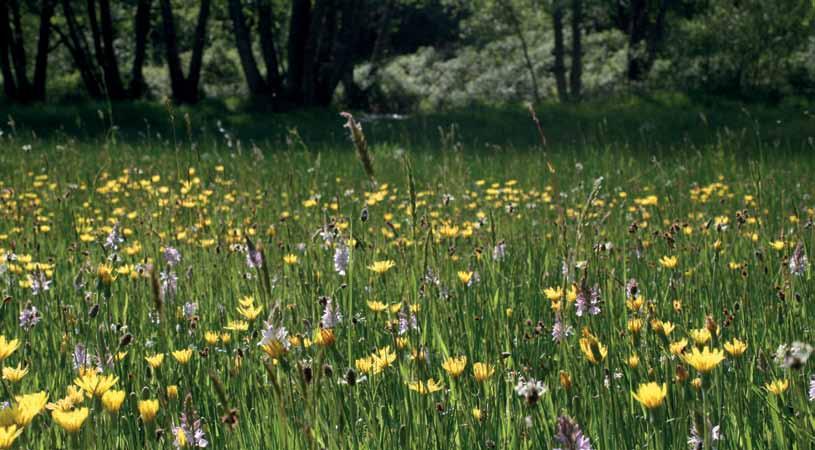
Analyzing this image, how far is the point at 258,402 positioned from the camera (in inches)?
77.2

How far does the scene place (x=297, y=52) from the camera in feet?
54.1

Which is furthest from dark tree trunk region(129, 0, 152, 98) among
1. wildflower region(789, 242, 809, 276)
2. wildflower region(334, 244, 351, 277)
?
wildflower region(789, 242, 809, 276)

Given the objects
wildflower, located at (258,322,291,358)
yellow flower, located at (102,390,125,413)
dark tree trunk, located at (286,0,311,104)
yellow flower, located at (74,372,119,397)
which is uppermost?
dark tree trunk, located at (286,0,311,104)

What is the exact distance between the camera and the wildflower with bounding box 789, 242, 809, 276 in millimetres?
2257

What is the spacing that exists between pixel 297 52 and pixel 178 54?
2.63 meters

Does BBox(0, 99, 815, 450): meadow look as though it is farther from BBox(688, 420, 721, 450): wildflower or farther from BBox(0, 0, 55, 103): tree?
BBox(0, 0, 55, 103): tree

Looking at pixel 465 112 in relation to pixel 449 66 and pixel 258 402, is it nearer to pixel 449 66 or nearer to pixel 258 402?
pixel 258 402

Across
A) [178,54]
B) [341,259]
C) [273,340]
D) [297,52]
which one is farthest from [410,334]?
[178,54]

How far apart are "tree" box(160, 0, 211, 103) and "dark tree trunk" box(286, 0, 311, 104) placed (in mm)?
1690

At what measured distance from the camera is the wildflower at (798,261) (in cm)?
226

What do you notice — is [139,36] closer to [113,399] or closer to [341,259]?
[341,259]

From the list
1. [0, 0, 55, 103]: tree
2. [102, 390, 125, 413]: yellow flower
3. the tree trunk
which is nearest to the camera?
[102, 390, 125, 413]: yellow flower

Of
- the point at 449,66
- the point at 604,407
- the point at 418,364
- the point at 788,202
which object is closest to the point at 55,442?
the point at 418,364

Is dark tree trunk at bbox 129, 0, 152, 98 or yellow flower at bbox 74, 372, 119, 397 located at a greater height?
dark tree trunk at bbox 129, 0, 152, 98
